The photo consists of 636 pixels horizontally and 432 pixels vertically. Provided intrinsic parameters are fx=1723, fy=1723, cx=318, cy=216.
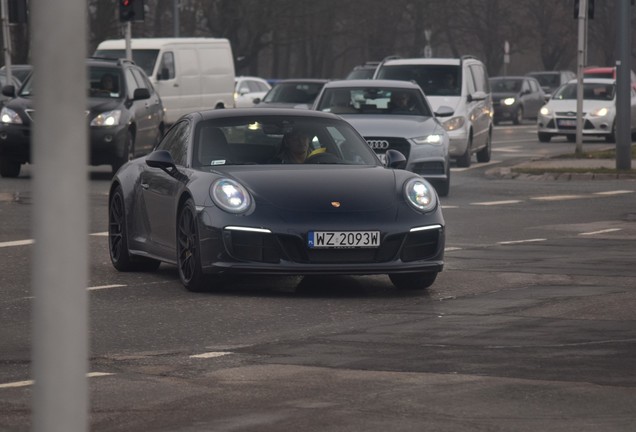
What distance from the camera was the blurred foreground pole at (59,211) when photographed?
3436mm

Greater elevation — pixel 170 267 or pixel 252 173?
pixel 252 173

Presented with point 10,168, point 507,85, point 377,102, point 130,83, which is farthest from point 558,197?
point 507,85

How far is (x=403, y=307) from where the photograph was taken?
10.6m

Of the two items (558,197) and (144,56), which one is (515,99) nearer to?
(144,56)

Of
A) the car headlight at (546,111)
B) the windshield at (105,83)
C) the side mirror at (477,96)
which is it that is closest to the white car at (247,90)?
the car headlight at (546,111)

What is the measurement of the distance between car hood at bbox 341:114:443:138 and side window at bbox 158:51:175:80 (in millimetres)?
14929

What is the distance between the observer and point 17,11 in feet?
98.4

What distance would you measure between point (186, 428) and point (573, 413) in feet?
4.95

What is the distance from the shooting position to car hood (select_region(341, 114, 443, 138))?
2139 cm

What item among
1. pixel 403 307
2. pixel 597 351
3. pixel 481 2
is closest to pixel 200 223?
pixel 403 307

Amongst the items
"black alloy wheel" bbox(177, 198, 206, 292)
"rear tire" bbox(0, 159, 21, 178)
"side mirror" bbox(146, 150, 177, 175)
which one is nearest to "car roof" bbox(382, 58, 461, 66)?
"rear tire" bbox(0, 159, 21, 178)

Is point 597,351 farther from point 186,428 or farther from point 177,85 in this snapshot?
point 177,85

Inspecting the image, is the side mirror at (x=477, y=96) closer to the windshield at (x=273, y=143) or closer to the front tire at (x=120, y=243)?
the front tire at (x=120, y=243)

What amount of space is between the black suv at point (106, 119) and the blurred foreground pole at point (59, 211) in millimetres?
20939
